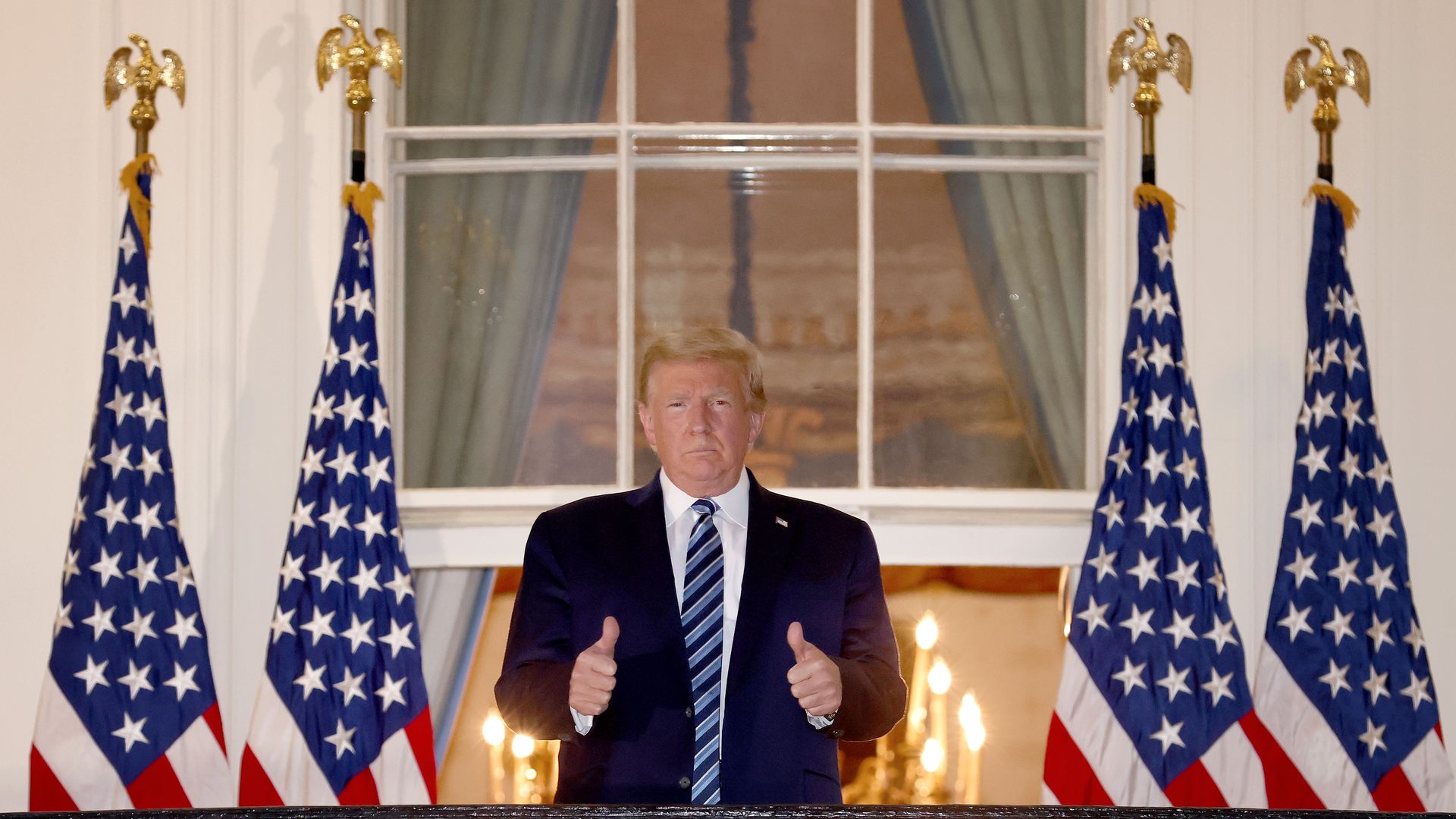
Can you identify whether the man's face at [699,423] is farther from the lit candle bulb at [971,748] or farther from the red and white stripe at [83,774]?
the red and white stripe at [83,774]

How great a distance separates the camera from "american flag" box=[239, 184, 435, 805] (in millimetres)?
3045

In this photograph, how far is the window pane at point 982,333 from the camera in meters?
3.52

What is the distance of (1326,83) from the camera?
3.21 m

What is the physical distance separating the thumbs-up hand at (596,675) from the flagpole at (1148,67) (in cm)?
189

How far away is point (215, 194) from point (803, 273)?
1.57 m

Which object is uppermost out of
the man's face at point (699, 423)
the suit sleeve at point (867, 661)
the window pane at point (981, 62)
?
the window pane at point (981, 62)

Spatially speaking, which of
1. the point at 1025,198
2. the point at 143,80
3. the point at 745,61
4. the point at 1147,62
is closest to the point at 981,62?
the point at 1025,198

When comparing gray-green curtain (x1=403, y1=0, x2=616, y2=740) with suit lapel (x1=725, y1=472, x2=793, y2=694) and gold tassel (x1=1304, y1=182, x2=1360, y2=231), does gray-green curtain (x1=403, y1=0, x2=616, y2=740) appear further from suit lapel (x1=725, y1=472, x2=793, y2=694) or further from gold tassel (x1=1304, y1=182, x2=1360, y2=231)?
gold tassel (x1=1304, y1=182, x2=1360, y2=231)

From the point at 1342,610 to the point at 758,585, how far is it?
1.54 m

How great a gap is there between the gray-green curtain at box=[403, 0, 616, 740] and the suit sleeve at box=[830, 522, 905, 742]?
1279 mm

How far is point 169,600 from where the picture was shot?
10.1 feet

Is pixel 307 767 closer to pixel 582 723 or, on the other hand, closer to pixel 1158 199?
pixel 582 723

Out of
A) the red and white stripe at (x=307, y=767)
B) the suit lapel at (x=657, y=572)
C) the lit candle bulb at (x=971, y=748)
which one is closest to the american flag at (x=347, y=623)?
the red and white stripe at (x=307, y=767)

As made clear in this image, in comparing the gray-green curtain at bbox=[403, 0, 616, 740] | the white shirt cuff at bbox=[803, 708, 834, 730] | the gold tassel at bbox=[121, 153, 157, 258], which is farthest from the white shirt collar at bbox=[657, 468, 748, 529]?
the gold tassel at bbox=[121, 153, 157, 258]
